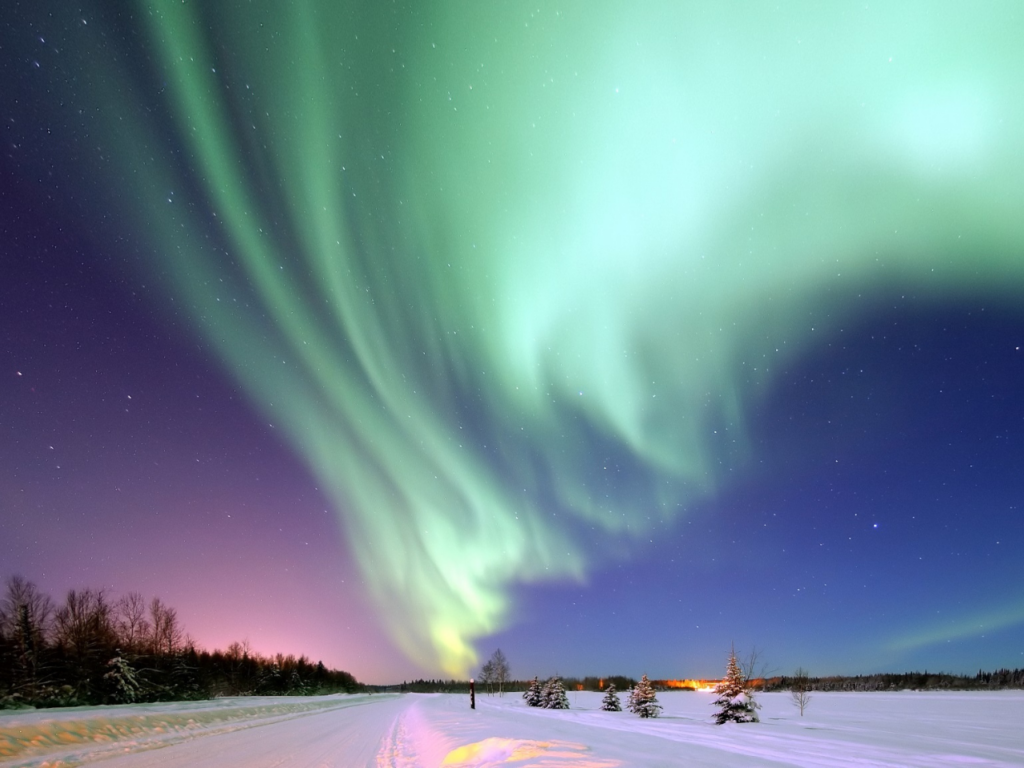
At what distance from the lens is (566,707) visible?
4741 cm

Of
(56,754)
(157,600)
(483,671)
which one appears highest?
(157,600)

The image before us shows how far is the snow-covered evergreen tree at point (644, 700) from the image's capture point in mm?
34938

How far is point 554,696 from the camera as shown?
48906mm

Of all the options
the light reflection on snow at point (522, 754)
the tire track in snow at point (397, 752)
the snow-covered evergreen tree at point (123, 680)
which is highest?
the light reflection on snow at point (522, 754)

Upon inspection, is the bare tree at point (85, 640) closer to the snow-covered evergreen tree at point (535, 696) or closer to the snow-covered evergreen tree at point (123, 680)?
the snow-covered evergreen tree at point (123, 680)

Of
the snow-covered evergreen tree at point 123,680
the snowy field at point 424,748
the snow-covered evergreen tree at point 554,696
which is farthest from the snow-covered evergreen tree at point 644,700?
the snow-covered evergreen tree at point 123,680

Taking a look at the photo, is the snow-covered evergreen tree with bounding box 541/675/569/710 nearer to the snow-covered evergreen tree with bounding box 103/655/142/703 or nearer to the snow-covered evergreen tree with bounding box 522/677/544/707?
the snow-covered evergreen tree with bounding box 522/677/544/707

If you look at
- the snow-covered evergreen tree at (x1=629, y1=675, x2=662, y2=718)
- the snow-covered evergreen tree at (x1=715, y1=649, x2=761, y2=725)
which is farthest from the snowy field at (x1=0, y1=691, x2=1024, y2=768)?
the snow-covered evergreen tree at (x1=629, y1=675, x2=662, y2=718)

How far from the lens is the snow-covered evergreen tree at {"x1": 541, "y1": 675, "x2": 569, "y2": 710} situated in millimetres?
48156

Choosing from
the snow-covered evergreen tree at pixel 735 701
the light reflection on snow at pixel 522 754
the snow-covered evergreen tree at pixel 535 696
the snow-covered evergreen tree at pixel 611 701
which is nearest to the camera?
the light reflection on snow at pixel 522 754

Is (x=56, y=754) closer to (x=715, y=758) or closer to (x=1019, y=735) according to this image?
(x=715, y=758)

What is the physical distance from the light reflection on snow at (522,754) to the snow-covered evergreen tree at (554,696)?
3866 centimetres

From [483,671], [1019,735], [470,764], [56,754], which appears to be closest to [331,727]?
[56,754]

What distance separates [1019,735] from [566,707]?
109 feet
